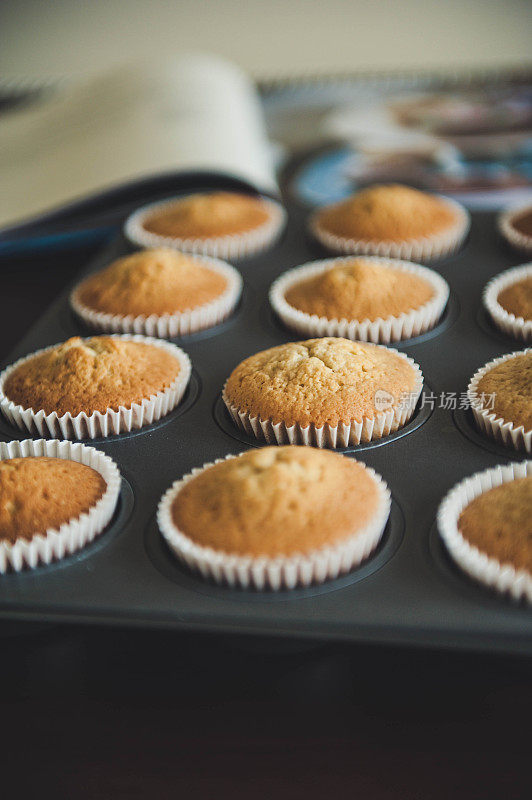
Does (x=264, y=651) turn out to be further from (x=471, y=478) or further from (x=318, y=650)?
(x=471, y=478)

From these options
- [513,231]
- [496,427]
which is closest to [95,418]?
[496,427]

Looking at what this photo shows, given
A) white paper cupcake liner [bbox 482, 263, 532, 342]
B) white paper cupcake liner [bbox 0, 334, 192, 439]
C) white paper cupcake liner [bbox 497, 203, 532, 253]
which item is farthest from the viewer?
white paper cupcake liner [bbox 497, 203, 532, 253]

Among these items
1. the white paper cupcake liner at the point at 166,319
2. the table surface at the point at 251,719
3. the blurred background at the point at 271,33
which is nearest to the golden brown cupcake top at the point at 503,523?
the table surface at the point at 251,719

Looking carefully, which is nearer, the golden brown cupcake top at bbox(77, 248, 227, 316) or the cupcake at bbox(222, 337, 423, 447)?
the cupcake at bbox(222, 337, 423, 447)

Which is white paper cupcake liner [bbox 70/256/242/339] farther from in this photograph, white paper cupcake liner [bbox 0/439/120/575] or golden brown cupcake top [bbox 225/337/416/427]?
white paper cupcake liner [bbox 0/439/120/575]

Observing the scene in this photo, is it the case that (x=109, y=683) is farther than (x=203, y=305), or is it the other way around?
(x=203, y=305)

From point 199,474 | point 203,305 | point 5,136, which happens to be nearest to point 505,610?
point 199,474

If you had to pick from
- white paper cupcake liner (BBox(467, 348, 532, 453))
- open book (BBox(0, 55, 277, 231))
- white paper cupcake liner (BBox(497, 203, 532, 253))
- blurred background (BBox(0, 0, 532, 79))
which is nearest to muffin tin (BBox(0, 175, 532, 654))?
white paper cupcake liner (BBox(467, 348, 532, 453))
